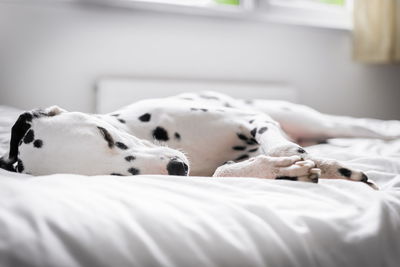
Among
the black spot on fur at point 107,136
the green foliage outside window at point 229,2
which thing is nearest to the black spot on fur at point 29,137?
the black spot on fur at point 107,136

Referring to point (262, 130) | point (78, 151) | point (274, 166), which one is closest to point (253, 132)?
point (262, 130)

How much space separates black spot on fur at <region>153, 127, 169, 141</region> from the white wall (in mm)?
1227

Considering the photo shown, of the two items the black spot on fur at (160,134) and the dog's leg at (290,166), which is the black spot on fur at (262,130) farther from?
the black spot on fur at (160,134)

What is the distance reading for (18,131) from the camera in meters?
1.21

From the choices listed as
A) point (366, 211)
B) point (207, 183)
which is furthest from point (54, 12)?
point (366, 211)

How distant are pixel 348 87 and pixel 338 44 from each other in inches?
13.6

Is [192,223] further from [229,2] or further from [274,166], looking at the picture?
[229,2]

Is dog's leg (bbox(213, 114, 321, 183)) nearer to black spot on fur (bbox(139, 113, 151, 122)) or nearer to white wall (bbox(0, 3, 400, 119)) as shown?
black spot on fur (bbox(139, 113, 151, 122))

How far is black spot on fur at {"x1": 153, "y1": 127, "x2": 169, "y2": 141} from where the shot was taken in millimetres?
1485

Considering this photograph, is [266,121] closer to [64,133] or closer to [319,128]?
[319,128]

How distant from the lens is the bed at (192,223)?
0.61m

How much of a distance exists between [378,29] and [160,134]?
7.83ft

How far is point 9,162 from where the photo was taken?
1.21 meters

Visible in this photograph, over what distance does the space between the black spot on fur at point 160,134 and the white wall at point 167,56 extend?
48.3 inches
